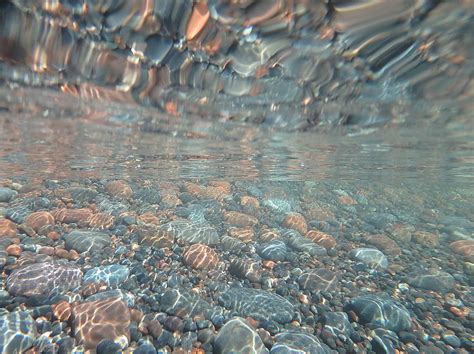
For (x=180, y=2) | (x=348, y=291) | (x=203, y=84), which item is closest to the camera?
(x=180, y=2)

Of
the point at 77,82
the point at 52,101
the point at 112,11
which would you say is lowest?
the point at 52,101

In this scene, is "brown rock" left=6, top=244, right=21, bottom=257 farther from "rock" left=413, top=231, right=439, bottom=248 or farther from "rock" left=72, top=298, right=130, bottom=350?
"rock" left=413, top=231, right=439, bottom=248

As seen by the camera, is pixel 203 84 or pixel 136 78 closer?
pixel 136 78

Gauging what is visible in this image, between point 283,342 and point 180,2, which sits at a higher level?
point 180,2

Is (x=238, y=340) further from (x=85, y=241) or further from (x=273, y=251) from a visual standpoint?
(x=85, y=241)

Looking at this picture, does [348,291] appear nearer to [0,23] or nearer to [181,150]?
[181,150]

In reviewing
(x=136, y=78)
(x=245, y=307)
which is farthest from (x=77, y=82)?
(x=245, y=307)
